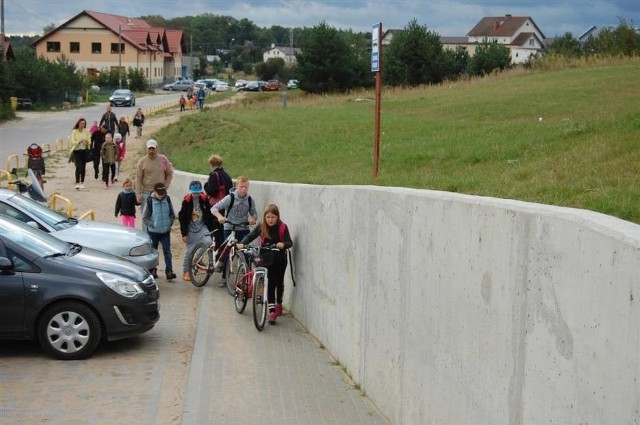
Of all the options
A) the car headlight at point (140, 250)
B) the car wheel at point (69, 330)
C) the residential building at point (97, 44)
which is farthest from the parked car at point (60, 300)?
the residential building at point (97, 44)

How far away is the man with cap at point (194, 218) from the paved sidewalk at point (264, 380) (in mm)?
1952

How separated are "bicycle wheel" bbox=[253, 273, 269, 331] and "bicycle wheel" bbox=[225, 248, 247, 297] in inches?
39.1

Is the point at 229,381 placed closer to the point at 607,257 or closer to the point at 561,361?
the point at 561,361

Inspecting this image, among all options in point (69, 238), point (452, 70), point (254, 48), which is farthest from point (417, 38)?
point (254, 48)

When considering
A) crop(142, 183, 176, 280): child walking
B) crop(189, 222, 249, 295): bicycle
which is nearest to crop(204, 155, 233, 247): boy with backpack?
crop(189, 222, 249, 295): bicycle

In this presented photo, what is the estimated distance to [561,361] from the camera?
4.64 metres

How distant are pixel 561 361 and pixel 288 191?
27.5ft

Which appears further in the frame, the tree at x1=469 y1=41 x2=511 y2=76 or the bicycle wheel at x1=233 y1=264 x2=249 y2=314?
the tree at x1=469 y1=41 x2=511 y2=76

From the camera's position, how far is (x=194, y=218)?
46.2 ft

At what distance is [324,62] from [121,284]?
201ft

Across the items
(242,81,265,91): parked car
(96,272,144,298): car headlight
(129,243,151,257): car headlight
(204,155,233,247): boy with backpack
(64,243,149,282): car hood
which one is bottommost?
(129,243,151,257): car headlight

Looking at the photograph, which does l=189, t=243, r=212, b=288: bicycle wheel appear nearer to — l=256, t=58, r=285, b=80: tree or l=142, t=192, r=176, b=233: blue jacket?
l=142, t=192, r=176, b=233: blue jacket

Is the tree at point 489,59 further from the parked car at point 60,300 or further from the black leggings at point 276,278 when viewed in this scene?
the parked car at point 60,300

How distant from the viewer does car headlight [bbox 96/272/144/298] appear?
10109 mm
